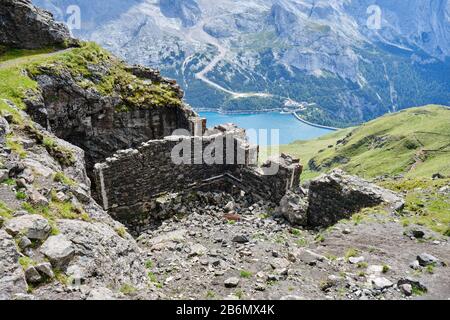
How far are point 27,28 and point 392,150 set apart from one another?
13639 cm

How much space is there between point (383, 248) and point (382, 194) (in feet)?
15.7

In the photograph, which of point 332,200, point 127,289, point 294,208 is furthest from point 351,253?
point 127,289

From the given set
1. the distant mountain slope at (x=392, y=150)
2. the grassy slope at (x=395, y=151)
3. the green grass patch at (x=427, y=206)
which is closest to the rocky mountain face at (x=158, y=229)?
the green grass patch at (x=427, y=206)

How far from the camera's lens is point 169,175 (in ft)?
74.5

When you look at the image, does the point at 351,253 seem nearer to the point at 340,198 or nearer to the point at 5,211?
the point at 340,198

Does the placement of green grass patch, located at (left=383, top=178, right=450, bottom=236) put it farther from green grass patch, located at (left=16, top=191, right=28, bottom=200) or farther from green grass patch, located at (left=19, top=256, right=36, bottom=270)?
green grass patch, located at (left=16, top=191, right=28, bottom=200)

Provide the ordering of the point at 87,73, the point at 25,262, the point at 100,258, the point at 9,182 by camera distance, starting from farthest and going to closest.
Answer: the point at 87,73 → the point at 9,182 → the point at 100,258 → the point at 25,262

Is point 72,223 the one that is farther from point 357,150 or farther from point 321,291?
point 357,150

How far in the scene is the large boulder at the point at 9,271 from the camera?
7.66 metres

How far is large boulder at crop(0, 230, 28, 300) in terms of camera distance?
7.66 m

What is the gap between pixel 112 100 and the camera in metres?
27.2

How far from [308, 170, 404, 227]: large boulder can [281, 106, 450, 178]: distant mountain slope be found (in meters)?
73.1

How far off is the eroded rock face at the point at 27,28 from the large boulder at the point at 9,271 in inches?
955

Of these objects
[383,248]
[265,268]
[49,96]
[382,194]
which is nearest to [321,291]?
[265,268]
